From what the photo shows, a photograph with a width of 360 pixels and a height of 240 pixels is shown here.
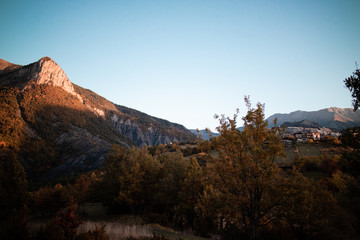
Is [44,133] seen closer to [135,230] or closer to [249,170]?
[135,230]

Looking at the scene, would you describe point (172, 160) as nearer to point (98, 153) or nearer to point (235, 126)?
point (235, 126)

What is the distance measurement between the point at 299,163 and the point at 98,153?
491 feet

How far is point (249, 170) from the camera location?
9289 millimetres

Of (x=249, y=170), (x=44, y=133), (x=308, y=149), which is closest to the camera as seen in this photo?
(x=249, y=170)

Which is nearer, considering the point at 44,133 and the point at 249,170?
the point at 249,170

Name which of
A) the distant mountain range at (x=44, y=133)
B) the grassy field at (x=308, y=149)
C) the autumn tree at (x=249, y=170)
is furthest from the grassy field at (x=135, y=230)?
the distant mountain range at (x=44, y=133)

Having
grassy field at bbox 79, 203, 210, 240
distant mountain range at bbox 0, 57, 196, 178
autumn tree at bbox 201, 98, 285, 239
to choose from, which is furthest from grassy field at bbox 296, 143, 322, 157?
distant mountain range at bbox 0, 57, 196, 178

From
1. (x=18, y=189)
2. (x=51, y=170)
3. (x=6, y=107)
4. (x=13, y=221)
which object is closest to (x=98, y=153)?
(x=51, y=170)

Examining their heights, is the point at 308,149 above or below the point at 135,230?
below

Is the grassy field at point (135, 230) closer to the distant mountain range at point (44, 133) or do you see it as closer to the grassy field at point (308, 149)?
the grassy field at point (308, 149)

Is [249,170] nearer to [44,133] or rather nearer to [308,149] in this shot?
[308,149]

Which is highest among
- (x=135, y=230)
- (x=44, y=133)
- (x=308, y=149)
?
(x=44, y=133)

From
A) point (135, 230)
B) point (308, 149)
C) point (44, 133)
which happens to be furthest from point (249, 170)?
point (44, 133)

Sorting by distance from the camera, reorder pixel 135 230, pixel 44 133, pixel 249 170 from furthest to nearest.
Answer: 1. pixel 44 133
2. pixel 135 230
3. pixel 249 170
